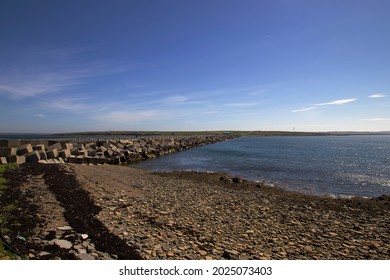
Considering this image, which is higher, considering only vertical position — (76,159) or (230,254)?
(76,159)

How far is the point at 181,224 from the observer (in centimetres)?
771

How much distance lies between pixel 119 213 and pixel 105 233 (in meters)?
1.86

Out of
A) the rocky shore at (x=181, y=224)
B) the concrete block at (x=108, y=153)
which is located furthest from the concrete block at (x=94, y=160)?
the rocky shore at (x=181, y=224)

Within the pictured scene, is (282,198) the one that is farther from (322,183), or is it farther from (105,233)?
(105,233)

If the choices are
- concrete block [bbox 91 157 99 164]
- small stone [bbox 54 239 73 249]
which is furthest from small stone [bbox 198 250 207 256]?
concrete block [bbox 91 157 99 164]

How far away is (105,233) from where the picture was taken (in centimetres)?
648

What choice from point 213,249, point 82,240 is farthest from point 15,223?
point 213,249

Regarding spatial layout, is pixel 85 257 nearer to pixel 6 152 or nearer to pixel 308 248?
pixel 308 248

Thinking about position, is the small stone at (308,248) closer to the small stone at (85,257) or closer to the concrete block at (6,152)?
the small stone at (85,257)

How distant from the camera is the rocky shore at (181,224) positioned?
5.85 metres

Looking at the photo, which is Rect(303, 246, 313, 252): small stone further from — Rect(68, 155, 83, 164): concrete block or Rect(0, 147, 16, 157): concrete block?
Rect(0, 147, 16, 157): concrete block

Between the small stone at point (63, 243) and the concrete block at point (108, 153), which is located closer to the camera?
the small stone at point (63, 243)

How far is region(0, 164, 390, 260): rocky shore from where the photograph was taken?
19.2 feet

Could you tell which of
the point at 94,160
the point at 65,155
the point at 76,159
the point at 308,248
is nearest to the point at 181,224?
the point at 308,248
